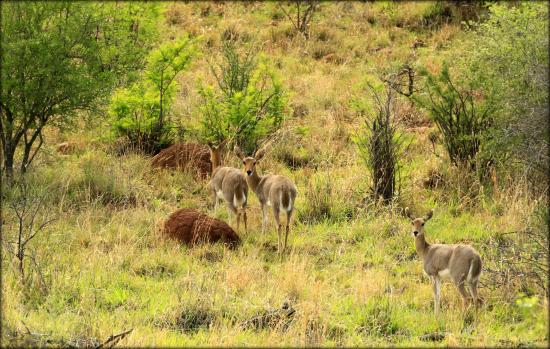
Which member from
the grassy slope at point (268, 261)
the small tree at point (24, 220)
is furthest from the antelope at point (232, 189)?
the small tree at point (24, 220)

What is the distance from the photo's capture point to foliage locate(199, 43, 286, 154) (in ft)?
49.4

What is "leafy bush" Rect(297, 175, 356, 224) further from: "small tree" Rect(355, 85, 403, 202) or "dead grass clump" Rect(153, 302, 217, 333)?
"dead grass clump" Rect(153, 302, 217, 333)

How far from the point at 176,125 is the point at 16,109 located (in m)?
3.94

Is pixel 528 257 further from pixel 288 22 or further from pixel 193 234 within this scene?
pixel 288 22

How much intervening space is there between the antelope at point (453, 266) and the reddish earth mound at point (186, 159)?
17.9 ft

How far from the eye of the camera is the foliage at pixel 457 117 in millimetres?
13211

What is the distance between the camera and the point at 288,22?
76.2ft

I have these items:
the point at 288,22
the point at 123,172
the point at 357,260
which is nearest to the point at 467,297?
the point at 357,260

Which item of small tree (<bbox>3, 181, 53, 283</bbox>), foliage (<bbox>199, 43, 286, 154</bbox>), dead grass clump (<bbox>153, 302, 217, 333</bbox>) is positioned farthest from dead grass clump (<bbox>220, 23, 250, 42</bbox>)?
dead grass clump (<bbox>153, 302, 217, 333</bbox>)

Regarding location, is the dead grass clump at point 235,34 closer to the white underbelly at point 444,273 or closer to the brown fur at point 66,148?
the brown fur at point 66,148

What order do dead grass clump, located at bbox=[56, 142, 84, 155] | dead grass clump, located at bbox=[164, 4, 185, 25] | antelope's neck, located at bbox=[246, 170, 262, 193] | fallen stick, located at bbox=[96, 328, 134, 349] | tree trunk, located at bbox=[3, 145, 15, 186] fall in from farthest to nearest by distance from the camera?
dead grass clump, located at bbox=[164, 4, 185, 25] < dead grass clump, located at bbox=[56, 142, 84, 155] < tree trunk, located at bbox=[3, 145, 15, 186] < antelope's neck, located at bbox=[246, 170, 262, 193] < fallen stick, located at bbox=[96, 328, 134, 349]

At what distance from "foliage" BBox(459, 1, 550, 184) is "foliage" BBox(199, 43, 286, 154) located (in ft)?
11.9

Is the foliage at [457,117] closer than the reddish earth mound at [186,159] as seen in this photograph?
Yes

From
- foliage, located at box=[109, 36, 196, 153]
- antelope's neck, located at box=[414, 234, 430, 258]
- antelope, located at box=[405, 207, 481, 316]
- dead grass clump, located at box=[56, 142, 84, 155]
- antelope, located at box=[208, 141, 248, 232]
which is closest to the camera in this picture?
antelope, located at box=[405, 207, 481, 316]
